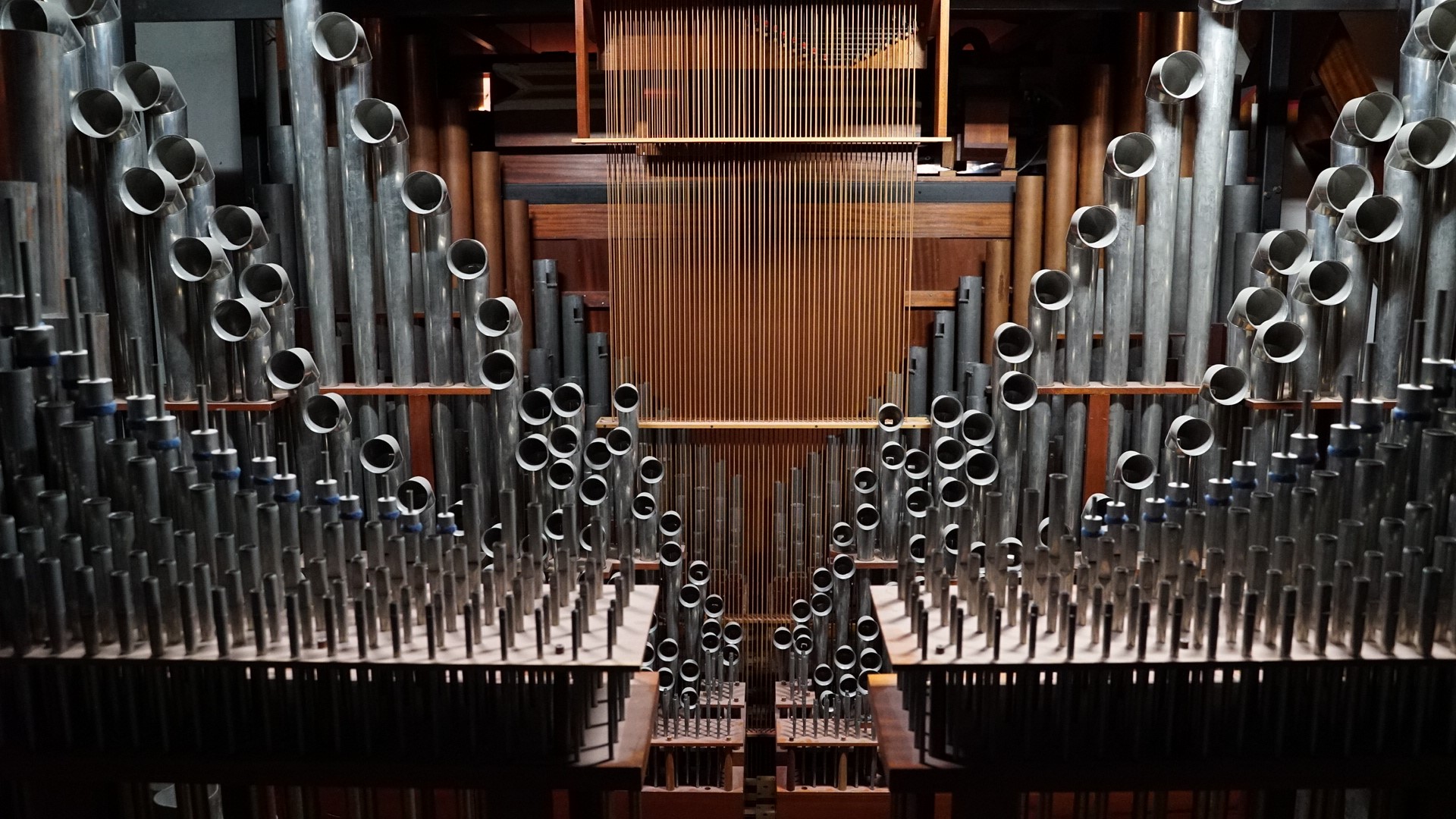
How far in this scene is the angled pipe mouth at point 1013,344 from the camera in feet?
11.5

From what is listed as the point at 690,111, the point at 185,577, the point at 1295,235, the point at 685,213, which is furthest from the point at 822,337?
the point at 185,577

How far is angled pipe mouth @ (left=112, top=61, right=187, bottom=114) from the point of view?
3119 mm

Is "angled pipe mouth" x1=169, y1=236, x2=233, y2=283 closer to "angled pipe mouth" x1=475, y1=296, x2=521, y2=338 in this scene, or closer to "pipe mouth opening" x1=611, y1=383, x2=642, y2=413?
"angled pipe mouth" x1=475, y1=296, x2=521, y2=338

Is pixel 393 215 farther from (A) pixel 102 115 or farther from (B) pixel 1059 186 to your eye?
(B) pixel 1059 186

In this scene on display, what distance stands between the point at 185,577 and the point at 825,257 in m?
2.39

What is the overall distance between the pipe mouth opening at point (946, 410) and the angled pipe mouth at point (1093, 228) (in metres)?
0.65

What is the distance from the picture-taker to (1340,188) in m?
3.16

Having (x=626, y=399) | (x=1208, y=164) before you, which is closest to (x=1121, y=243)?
(x=1208, y=164)

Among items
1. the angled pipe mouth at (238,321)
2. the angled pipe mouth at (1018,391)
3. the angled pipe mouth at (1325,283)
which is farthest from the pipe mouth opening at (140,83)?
the angled pipe mouth at (1325,283)

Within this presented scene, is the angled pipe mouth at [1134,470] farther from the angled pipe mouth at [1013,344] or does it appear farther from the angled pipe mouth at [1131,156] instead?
the angled pipe mouth at [1131,156]

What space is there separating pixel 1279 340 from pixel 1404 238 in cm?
45

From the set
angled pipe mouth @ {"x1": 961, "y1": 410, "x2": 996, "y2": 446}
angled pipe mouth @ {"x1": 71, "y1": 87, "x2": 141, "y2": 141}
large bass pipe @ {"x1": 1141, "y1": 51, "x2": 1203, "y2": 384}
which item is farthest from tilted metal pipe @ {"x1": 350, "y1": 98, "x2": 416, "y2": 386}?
large bass pipe @ {"x1": 1141, "y1": 51, "x2": 1203, "y2": 384}

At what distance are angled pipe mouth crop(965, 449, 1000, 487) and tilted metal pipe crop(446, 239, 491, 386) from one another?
1.62 m

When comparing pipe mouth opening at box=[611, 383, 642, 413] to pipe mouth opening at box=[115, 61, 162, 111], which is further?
pipe mouth opening at box=[611, 383, 642, 413]
